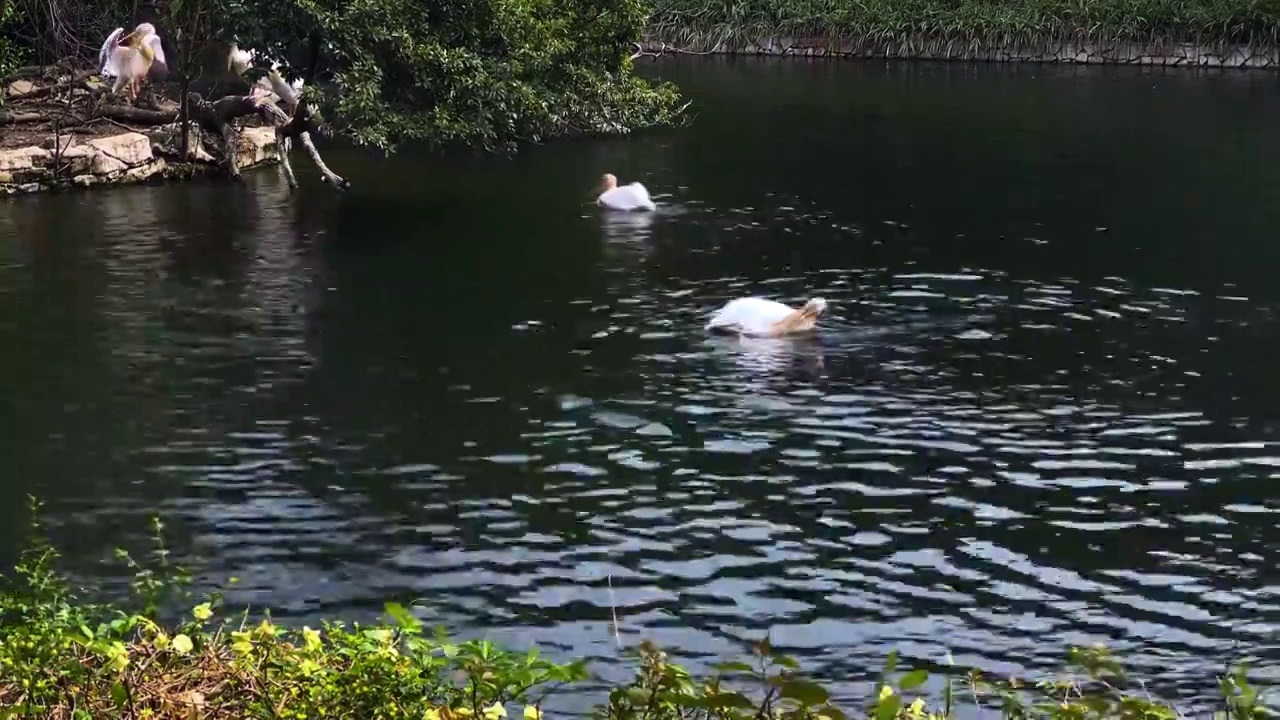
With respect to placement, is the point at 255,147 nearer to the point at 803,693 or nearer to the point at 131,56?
the point at 131,56

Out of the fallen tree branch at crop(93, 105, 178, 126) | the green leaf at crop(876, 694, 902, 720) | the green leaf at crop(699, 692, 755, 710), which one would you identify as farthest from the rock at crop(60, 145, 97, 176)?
the green leaf at crop(876, 694, 902, 720)

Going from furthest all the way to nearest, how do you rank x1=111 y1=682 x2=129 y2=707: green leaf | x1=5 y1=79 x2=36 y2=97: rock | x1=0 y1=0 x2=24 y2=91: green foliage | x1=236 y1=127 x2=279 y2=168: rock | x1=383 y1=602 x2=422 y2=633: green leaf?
x1=5 y1=79 x2=36 y2=97: rock → x1=236 y1=127 x2=279 y2=168: rock → x1=0 y1=0 x2=24 y2=91: green foliage → x1=383 y1=602 x2=422 y2=633: green leaf → x1=111 y1=682 x2=129 y2=707: green leaf

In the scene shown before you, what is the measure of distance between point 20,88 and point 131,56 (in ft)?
7.61

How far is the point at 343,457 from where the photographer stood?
9.74m

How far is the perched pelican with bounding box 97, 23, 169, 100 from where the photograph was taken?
819 inches

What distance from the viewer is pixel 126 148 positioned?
1983 centimetres

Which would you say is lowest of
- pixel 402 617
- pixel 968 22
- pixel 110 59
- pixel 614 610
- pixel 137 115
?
pixel 614 610

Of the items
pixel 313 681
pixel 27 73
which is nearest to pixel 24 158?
pixel 27 73

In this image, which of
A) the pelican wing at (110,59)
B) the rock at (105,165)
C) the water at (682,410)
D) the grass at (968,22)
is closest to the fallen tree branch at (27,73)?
the pelican wing at (110,59)

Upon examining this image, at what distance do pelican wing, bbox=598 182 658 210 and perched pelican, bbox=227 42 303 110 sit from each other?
363 cm

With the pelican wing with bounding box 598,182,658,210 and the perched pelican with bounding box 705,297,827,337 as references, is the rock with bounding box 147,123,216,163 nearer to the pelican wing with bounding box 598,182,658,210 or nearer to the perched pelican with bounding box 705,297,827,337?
the pelican wing with bounding box 598,182,658,210

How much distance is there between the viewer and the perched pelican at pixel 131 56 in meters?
20.8

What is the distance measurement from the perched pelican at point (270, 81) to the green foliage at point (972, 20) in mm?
18750

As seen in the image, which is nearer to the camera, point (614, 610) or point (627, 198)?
point (614, 610)
